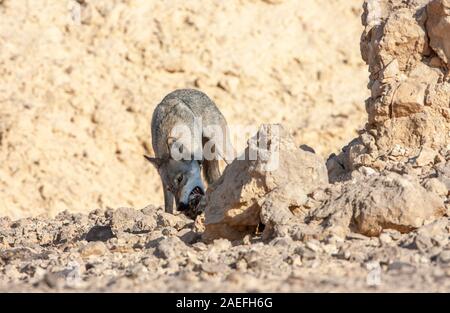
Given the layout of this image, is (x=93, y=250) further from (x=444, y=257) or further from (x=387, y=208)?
(x=444, y=257)

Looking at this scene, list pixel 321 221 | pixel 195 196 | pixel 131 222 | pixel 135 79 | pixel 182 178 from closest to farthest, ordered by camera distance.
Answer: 1. pixel 321 221
2. pixel 131 222
3. pixel 195 196
4. pixel 182 178
5. pixel 135 79

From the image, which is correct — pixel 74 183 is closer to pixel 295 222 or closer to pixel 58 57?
pixel 58 57

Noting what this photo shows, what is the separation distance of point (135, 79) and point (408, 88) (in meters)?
9.68

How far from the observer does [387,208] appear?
20.1ft

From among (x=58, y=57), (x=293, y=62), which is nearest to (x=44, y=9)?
(x=58, y=57)

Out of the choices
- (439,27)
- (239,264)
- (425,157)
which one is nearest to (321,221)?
(239,264)

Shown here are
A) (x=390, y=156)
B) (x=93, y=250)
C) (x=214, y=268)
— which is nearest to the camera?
(x=214, y=268)

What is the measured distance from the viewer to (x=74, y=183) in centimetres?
1552

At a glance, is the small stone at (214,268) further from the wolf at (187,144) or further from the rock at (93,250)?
the wolf at (187,144)

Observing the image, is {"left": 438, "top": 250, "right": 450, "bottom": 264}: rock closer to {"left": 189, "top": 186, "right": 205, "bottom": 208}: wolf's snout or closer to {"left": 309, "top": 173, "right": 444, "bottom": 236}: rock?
{"left": 309, "top": 173, "right": 444, "bottom": 236}: rock

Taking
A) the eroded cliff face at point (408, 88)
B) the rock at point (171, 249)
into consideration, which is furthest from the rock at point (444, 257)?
the eroded cliff face at point (408, 88)

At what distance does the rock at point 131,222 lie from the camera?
311 inches

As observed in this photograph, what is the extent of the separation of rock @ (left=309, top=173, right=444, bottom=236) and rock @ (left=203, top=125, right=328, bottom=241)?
0.40 meters

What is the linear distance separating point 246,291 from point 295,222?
152 cm
